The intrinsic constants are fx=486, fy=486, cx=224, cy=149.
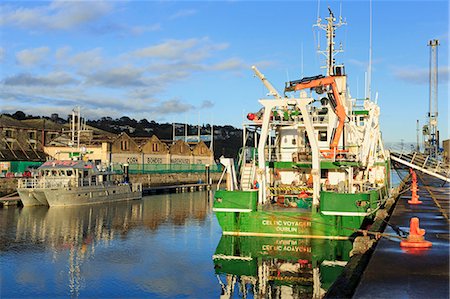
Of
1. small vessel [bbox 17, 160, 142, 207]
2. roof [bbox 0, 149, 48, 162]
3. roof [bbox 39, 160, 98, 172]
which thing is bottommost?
small vessel [bbox 17, 160, 142, 207]

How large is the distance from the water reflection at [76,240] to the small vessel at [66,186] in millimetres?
1328

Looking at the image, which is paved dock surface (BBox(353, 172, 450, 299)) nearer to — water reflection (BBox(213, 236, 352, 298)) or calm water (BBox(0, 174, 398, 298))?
water reflection (BBox(213, 236, 352, 298))

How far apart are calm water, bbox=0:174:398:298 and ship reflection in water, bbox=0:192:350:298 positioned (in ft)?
0.12

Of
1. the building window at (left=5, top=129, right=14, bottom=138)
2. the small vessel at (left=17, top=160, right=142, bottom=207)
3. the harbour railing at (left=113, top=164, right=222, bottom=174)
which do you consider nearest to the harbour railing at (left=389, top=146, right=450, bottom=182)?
the small vessel at (left=17, top=160, right=142, bottom=207)

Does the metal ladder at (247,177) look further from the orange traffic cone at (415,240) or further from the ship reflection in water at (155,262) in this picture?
the orange traffic cone at (415,240)

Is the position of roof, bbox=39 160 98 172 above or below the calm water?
above

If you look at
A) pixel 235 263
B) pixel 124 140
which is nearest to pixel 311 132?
pixel 235 263

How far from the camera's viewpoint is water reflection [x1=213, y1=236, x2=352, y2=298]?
17.4 meters

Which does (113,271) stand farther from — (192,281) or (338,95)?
(338,95)

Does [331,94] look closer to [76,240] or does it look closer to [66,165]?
[76,240]

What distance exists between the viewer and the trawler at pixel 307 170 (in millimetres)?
22750

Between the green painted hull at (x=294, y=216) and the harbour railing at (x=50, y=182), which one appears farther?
the harbour railing at (x=50, y=182)

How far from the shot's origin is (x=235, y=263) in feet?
69.2

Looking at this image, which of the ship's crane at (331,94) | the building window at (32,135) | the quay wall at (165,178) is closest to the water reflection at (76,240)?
the ship's crane at (331,94)
